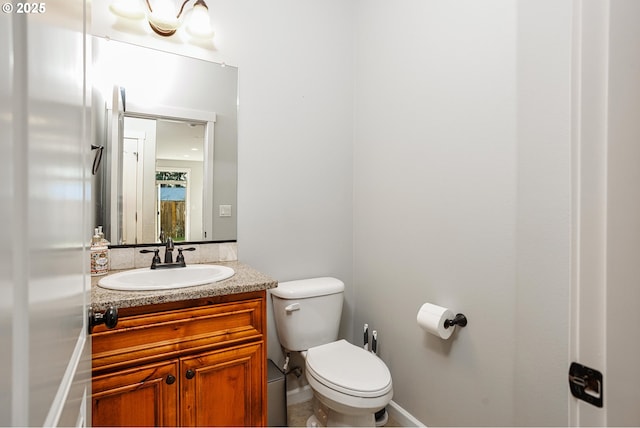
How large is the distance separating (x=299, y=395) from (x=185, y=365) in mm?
991

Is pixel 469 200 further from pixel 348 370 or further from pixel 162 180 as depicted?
pixel 162 180

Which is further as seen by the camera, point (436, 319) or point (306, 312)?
point (306, 312)

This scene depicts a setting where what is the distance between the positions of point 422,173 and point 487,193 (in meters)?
0.37

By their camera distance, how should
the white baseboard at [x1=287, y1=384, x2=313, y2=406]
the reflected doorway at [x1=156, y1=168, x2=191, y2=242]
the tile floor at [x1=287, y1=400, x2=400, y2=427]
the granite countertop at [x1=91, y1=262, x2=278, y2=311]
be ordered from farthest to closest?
the white baseboard at [x1=287, y1=384, x2=313, y2=406]
the tile floor at [x1=287, y1=400, x2=400, y2=427]
the reflected doorway at [x1=156, y1=168, x2=191, y2=242]
the granite countertop at [x1=91, y1=262, x2=278, y2=311]

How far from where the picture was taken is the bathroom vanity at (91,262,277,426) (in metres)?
1.08

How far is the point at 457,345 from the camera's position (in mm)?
1420

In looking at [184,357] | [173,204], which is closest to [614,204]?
[184,357]

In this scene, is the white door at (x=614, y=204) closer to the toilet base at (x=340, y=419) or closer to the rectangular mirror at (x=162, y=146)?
the toilet base at (x=340, y=419)

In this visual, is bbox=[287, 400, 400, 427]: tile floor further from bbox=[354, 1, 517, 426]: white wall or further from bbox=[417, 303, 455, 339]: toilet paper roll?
bbox=[417, 303, 455, 339]: toilet paper roll

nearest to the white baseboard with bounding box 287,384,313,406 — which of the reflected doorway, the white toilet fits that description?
the white toilet

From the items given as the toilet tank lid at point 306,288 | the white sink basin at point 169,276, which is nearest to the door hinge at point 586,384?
the white sink basin at point 169,276

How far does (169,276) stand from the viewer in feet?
4.92

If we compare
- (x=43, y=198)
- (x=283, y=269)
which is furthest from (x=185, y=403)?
(x=43, y=198)

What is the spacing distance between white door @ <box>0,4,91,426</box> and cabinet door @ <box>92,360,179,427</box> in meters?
0.59
